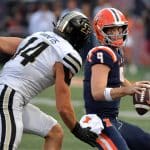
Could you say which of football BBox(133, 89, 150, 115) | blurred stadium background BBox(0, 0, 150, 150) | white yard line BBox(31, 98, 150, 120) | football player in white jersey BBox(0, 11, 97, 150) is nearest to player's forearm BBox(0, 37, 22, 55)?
football player in white jersey BBox(0, 11, 97, 150)

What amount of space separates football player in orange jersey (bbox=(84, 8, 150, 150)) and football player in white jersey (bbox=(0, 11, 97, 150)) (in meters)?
0.12

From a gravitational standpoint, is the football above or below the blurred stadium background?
above

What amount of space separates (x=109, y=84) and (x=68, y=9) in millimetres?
11225

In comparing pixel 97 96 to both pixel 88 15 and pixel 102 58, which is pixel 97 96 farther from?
pixel 88 15

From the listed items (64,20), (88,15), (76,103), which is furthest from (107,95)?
(88,15)

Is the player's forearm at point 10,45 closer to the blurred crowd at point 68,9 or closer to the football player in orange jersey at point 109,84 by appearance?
the football player in orange jersey at point 109,84

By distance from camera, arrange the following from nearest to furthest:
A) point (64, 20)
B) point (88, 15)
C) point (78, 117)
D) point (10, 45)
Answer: point (64, 20) < point (10, 45) < point (78, 117) < point (88, 15)

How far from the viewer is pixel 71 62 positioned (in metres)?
5.95

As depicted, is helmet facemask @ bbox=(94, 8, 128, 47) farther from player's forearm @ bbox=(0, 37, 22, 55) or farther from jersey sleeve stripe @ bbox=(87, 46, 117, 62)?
player's forearm @ bbox=(0, 37, 22, 55)

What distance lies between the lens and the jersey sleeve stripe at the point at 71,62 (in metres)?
5.95

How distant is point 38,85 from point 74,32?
50 centimetres

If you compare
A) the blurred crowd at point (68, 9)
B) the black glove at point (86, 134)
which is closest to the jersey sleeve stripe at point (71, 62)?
the black glove at point (86, 134)

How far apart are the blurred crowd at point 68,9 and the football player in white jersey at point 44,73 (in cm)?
1072

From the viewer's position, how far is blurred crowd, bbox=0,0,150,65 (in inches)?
677
